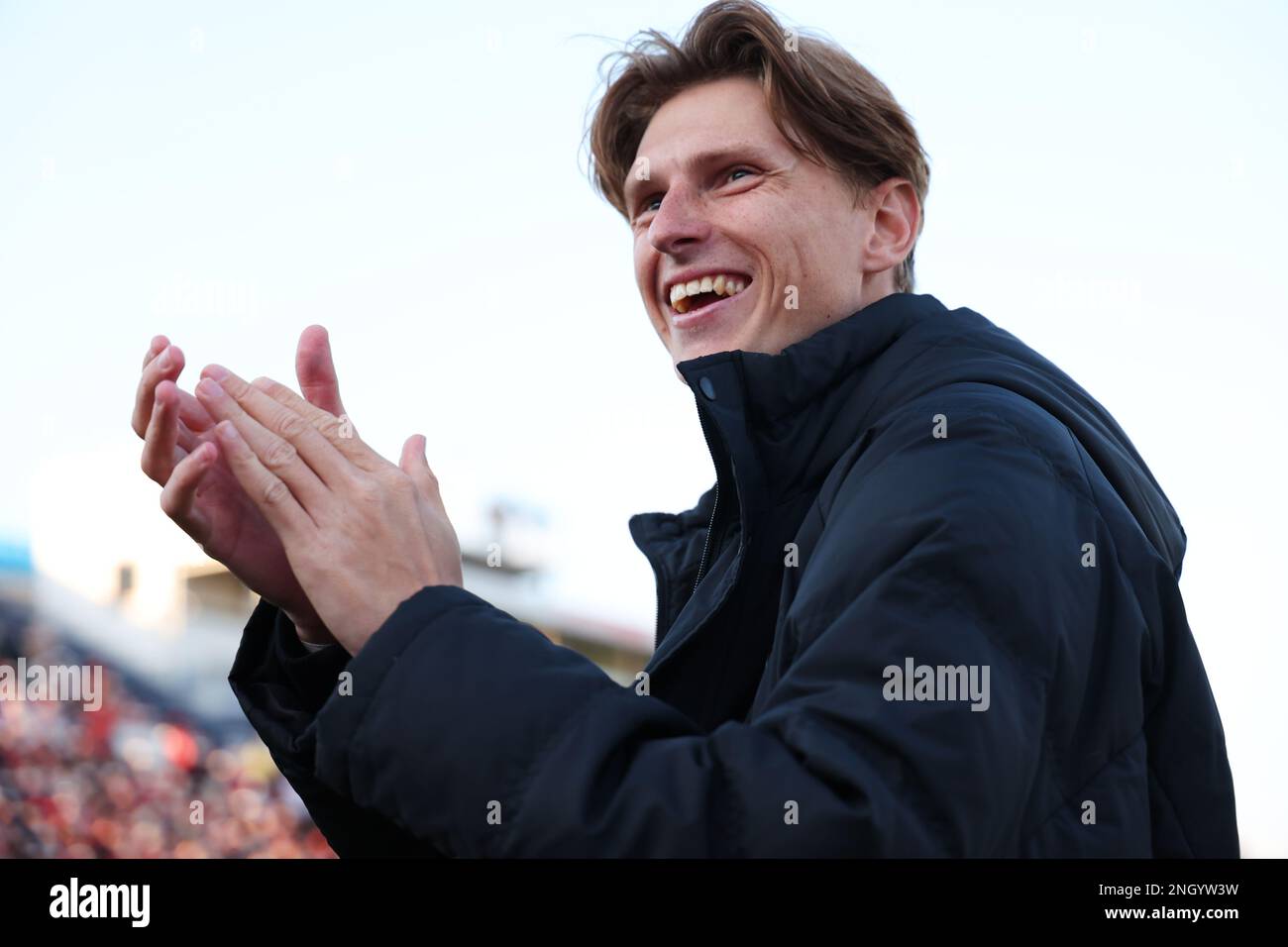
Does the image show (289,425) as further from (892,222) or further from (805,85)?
(892,222)

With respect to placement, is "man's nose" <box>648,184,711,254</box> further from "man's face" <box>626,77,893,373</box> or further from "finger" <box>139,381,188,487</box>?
"finger" <box>139,381,188,487</box>

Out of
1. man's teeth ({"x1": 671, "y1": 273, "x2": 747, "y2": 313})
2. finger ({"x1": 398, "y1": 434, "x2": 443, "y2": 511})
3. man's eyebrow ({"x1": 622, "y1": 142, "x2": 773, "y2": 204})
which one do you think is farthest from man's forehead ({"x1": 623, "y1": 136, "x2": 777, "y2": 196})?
finger ({"x1": 398, "y1": 434, "x2": 443, "y2": 511})

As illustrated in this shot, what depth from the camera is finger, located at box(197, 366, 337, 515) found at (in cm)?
181

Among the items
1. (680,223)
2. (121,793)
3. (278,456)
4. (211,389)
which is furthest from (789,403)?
(121,793)

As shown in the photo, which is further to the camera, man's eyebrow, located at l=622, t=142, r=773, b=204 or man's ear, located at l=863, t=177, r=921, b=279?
man's ear, located at l=863, t=177, r=921, b=279

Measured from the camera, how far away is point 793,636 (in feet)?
5.23

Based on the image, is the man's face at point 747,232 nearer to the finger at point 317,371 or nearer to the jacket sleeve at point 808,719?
the finger at point 317,371

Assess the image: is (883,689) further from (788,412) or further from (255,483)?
(255,483)

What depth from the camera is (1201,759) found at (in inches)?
65.4

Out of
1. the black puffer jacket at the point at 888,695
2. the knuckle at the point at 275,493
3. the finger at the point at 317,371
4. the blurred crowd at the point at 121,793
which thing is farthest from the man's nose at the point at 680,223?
the blurred crowd at the point at 121,793

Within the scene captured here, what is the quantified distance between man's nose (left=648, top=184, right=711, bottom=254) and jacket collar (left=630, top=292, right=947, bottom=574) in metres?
0.53

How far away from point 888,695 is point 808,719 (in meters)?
0.09

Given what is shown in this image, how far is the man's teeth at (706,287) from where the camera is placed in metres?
2.55

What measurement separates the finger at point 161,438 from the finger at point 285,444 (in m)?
0.05
